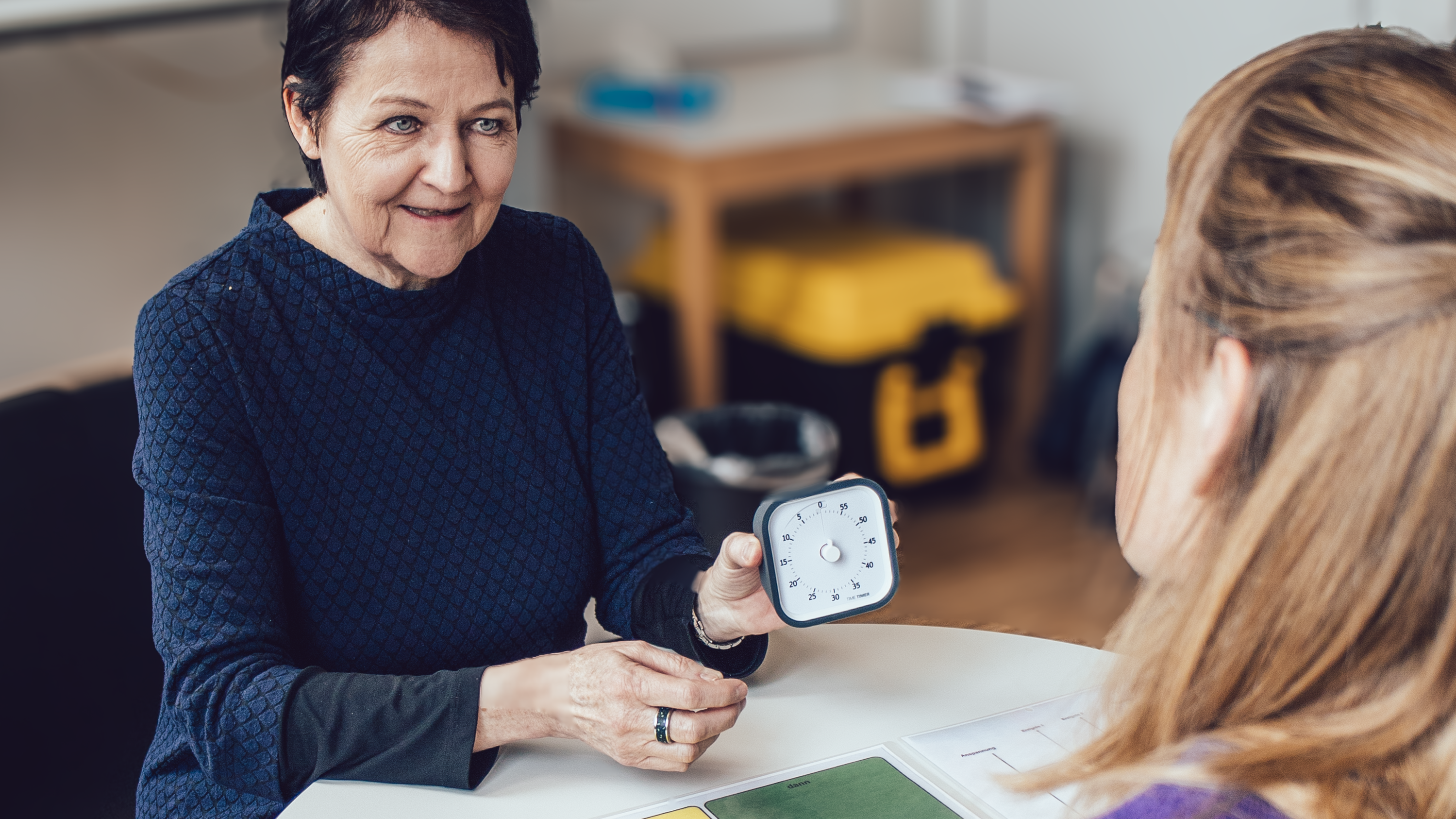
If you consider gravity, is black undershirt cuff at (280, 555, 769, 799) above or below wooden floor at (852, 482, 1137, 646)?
above

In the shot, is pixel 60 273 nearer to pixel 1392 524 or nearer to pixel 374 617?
pixel 374 617

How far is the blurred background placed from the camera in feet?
8.48

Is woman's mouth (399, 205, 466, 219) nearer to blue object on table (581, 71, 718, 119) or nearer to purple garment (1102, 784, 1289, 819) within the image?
purple garment (1102, 784, 1289, 819)

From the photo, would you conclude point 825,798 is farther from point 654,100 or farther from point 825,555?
point 654,100

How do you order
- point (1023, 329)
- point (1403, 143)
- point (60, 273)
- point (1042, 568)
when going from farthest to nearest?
point (1023, 329), point (1042, 568), point (60, 273), point (1403, 143)

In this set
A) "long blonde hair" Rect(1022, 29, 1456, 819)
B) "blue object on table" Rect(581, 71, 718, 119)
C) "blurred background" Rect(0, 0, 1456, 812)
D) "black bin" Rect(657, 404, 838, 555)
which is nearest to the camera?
"long blonde hair" Rect(1022, 29, 1456, 819)

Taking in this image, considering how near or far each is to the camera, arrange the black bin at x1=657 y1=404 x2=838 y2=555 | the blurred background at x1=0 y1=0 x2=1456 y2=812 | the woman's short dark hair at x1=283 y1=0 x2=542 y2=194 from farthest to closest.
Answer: the blurred background at x1=0 y1=0 x2=1456 y2=812 < the black bin at x1=657 y1=404 x2=838 y2=555 < the woman's short dark hair at x1=283 y1=0 x2=542 y2=194

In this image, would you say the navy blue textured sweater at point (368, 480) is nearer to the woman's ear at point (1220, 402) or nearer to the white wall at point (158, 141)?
the woman's ear at point (1220, 402)

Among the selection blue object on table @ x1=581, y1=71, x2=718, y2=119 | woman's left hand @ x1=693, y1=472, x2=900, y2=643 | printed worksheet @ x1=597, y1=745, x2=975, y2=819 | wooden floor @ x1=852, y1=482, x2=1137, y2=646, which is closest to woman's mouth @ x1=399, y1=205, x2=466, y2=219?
woman's left hand @ x1=693, y1=472, x2=900, y2=643

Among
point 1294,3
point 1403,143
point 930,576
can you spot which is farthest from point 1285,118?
point 1294,3

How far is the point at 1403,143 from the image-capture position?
2.24 feet

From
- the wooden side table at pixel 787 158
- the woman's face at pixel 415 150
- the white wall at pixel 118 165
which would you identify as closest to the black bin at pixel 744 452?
the wooden side table at pixel 787 158

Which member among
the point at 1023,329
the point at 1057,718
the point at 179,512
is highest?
the point at 179,512

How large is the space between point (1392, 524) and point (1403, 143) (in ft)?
0.61
